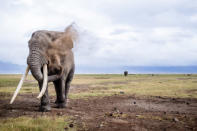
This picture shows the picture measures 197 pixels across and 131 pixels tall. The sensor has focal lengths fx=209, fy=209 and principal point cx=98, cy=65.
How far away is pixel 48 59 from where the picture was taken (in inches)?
417

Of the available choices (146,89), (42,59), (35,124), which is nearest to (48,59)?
(42,59)

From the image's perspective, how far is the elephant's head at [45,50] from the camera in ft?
32.8

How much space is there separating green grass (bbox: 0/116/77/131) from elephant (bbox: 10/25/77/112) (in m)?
1.14

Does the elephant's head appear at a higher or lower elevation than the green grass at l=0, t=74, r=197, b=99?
higher

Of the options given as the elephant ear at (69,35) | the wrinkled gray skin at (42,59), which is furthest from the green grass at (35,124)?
the elephant ear at (69,35)

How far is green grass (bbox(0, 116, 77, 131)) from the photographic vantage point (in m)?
7.51

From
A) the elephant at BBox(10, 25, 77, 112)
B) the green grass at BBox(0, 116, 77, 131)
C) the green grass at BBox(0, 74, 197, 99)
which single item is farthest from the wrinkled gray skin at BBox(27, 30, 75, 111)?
the green grass at BBox(0, 74, 197, 99)

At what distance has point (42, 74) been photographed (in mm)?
10742

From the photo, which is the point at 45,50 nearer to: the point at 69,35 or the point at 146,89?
the point at 69,35

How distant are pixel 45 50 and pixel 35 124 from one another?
3.91 m

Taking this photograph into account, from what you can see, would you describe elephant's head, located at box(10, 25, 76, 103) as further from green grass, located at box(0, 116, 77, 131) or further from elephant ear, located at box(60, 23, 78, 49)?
green grass, located at box(0, 116, 77, 131)

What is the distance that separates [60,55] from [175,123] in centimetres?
661

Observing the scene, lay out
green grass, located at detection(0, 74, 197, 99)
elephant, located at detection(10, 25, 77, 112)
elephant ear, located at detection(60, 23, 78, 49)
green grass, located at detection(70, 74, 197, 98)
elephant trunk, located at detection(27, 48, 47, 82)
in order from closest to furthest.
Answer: elephant trunk, located at detection(27, 48, 47, 82), elephant, located at detection(10, 25, 77, 112), elephant ear, located at detection(60, 23, 78, 49), green grass, located at detection(70, 74, 197, 98), green grass, located at detection(0, 74, 197, 99)

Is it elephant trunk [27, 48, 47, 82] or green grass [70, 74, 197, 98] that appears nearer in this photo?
elephant trunk [27, 48, 47, 82]
